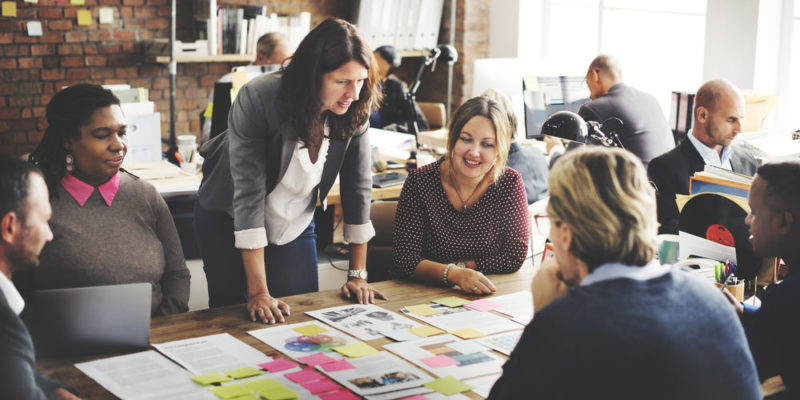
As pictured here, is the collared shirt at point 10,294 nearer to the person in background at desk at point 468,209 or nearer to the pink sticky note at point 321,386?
the pink sticky note at point 321,386

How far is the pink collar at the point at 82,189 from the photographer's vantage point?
2129mm

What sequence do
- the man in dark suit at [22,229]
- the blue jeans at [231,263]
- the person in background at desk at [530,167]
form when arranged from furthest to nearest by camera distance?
the person in background at desk at [530,167], the blue jeans at [231,263], the man in dark suit at [22,229]

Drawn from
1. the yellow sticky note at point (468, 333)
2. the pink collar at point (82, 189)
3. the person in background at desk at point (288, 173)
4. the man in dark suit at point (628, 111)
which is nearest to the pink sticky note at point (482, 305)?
the yellow sticky note at point (468, 333)

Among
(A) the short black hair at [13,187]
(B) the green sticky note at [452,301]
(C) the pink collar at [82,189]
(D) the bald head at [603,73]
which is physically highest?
(D) the bald head at [603,73]

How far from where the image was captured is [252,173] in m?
2.08

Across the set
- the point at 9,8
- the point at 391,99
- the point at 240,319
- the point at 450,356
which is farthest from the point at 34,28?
the point at 450,356

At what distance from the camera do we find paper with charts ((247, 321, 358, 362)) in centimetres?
176

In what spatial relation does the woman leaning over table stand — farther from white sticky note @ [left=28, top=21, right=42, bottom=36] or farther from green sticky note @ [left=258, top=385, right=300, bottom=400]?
white sticky note @ [left=28, top=21, right=42, bottom=36]

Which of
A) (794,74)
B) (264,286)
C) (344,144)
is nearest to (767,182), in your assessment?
(344,144)

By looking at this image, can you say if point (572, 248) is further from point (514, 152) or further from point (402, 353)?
point (514, 152)

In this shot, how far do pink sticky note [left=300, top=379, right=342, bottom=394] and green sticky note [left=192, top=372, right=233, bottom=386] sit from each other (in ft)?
0.52

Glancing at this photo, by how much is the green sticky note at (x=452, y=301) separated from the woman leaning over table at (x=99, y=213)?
724 millimetres

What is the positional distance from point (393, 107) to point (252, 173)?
344 centimetres

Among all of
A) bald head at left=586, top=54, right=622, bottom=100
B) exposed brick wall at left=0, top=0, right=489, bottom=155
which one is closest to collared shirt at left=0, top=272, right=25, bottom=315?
bald head at left=586, top=54, right=622, bottom=100
